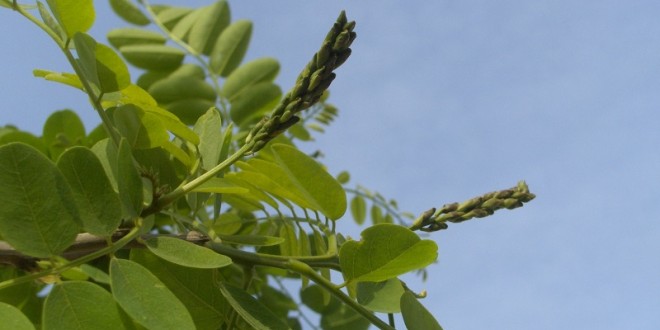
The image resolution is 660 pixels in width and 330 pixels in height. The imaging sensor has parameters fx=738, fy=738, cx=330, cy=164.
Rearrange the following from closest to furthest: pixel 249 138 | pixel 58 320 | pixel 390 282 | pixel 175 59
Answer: pixel 58 320 → pixel 249 138 → pixel 390 282 → pixel 175 59

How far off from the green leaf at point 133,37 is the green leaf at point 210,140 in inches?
36.3

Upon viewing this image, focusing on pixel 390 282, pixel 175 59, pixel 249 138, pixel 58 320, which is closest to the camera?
pixel 58 320

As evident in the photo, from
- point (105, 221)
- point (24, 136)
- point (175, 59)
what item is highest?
point (175, 59)

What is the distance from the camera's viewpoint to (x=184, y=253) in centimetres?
92

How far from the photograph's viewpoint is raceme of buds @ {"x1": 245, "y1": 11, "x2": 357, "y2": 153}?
32.2 inches

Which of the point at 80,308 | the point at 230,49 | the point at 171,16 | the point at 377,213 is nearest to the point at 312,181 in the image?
the point at 80,308

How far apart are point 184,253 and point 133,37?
1.20 metres

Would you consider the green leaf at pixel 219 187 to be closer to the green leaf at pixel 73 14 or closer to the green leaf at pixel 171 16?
the green leaf at pixel 73 14

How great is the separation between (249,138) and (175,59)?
1.16m

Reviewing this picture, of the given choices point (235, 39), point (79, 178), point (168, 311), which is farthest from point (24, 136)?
point (168, 311)

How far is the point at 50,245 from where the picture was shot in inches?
33.2

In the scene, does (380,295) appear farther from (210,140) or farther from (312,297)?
(312,297)

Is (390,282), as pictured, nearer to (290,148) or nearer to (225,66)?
(290,148)

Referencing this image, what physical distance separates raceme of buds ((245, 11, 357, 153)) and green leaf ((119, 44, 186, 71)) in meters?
1.16
